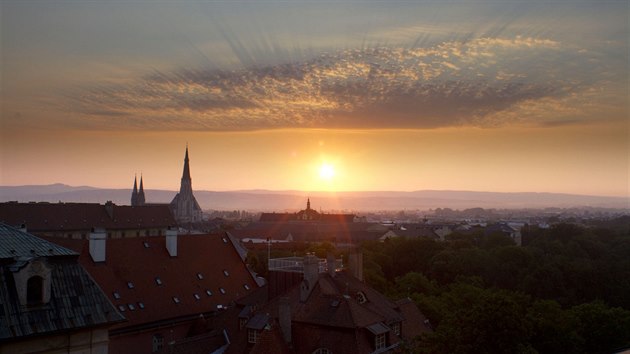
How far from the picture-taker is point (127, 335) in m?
40.9

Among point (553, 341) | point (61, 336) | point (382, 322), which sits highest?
point (61, 336)

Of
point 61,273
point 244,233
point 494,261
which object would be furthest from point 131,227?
point 61,273

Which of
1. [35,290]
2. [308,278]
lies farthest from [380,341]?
[35,290]

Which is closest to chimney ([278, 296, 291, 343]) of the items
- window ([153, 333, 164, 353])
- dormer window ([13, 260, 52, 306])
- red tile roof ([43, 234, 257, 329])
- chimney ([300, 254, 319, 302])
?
chimney ([300, 254, 319, 302])

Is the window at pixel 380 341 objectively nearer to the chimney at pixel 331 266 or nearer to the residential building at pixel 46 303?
the chimney at pixel 331 266

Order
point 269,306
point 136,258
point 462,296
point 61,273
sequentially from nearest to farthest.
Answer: point 61,273 < point 269,306 < point 136,258 < point 462,296

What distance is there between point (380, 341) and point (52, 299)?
1945 centimetres

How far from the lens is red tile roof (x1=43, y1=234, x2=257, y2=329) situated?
43.6 meters

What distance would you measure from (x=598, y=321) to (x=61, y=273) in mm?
46031

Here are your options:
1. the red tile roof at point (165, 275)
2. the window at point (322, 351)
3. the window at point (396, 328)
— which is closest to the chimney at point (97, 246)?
the red tile roof at point (165, 275)

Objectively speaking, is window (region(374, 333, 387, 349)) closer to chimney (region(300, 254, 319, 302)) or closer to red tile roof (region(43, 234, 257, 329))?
chimney (region(300, 254, 319, 302))

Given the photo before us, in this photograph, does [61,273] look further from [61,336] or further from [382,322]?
[382,322]

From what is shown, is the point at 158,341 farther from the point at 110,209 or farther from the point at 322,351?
the point at 110,209

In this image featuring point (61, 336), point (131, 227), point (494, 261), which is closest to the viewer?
point (61, 336)
